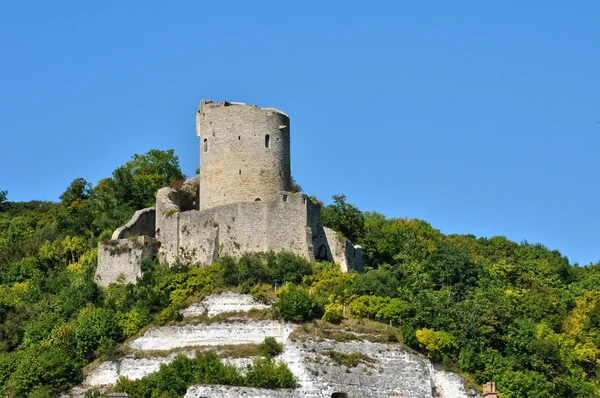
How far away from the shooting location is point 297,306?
55.6 m

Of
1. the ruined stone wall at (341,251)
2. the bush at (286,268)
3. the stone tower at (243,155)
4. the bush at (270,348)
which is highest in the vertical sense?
the stone tower at (243,155)

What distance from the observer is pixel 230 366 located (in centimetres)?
5275

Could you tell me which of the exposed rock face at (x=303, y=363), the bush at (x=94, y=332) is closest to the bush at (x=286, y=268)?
the exposed rock face at (x=303, y=363)

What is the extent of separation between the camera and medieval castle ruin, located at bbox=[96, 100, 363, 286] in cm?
6138

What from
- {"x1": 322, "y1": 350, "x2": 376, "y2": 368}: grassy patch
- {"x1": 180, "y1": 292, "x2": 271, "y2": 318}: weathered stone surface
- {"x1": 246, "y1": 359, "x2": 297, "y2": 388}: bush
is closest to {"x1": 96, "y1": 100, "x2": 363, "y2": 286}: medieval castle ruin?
{"x1": 180, "y1": 292, "x2": 271, "y2": 318}: weathered stone surface

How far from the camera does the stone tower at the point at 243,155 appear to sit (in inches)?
2489

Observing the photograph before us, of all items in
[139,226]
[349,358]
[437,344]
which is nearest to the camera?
[349,358]

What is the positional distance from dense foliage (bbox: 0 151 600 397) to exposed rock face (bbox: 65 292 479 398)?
78 cm

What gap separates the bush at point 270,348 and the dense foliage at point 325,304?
6 centimetres

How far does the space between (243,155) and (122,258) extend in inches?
307

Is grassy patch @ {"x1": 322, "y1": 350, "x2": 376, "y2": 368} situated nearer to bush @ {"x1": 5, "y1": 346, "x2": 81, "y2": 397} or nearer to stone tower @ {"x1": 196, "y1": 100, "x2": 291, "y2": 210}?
bush @ {"x1": 5, "y1": 346, "x2": 81, "y2": 397}

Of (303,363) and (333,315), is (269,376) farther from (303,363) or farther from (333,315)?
(333,315)

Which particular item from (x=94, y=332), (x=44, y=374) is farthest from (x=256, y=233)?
(x=44, y=374)

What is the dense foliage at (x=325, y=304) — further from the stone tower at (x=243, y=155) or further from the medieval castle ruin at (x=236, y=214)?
the stone tower at (x=243, y=155)
